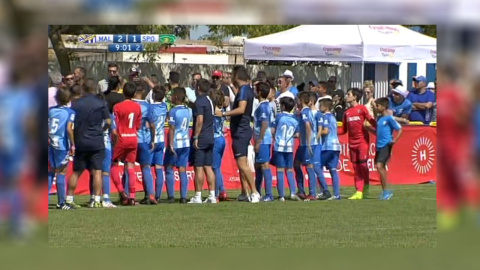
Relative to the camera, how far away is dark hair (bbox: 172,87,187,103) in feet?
40.5

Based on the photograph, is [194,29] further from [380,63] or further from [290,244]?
[380,63]

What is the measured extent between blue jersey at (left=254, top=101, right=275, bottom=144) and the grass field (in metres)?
1.04

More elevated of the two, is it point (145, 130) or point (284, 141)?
point (145, 130)

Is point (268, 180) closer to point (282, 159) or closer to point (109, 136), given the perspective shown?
point (282, 159)

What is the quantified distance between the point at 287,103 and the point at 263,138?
56 cm

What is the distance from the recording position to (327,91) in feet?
44.1

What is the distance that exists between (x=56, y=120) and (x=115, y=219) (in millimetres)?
3368

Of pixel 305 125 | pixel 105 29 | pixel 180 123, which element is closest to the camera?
pixel 105 29

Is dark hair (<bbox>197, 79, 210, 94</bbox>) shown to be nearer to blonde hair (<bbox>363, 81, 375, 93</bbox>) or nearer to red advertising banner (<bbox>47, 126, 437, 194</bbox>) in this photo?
blonde hair (<bbox>363, 81, 375, 93</bbox>)

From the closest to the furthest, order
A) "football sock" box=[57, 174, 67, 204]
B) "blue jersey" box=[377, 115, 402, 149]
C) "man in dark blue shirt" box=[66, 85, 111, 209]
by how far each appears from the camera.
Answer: "man in dark blue shirt" box=[66, 85, 111, 209]
"football sock" box=[57, 174, 67, 204]
"blue jersey" box=[377, 115, 402, 149]

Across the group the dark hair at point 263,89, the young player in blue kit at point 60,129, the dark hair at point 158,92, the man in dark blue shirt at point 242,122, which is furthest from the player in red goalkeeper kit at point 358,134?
the young player in blue kit at point 60,129

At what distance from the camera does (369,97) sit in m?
13.5

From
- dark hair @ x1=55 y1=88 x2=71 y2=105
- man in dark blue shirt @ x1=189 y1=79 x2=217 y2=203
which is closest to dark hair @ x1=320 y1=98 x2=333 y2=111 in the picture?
man in dark blue shirt @ x1=189 y1=79 x2=217 y2=203

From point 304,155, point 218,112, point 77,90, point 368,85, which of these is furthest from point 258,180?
point 77,90
